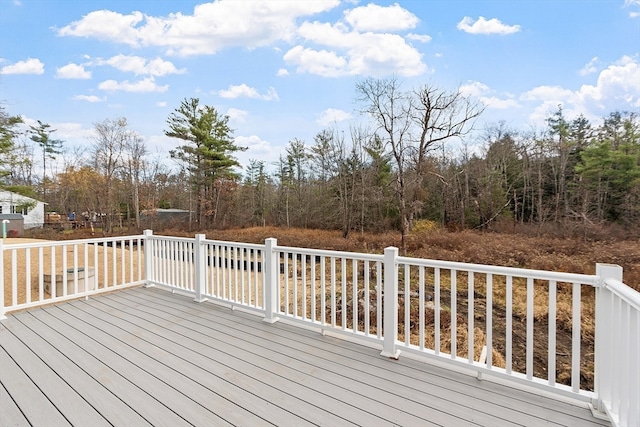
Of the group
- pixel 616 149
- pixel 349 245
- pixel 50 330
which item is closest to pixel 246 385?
pixel 50 330

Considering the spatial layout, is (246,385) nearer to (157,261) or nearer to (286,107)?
(157,261)

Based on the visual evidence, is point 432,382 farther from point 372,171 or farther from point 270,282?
point 372,171

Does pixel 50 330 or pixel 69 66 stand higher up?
pixel 69 66

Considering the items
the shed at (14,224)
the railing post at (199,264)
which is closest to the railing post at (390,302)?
the railing post at (199,264)

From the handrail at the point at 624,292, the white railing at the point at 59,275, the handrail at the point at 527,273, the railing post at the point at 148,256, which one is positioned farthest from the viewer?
the railing post at the point at 148,256

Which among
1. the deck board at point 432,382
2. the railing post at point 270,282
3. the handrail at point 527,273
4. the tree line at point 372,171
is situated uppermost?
the tree line at point 372,171

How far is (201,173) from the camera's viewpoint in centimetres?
1986

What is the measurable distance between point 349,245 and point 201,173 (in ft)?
39.9

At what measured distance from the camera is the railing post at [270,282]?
3338mm

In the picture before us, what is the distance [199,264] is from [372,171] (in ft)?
44.9

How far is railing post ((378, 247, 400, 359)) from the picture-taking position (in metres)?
2.53

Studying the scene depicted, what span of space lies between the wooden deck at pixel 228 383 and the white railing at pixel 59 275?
585 millimetres

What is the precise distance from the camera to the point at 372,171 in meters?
16.8

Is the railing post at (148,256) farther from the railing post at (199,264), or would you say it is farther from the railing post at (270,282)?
the railing post at (270,282)
